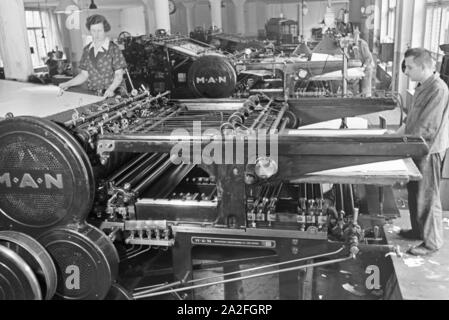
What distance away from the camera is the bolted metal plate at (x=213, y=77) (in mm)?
4906

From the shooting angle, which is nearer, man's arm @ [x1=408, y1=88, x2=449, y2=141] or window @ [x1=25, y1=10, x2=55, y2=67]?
man's arm @ [x1=408, y1=88, x2=449, y2=141]

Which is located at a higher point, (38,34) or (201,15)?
(201,15)

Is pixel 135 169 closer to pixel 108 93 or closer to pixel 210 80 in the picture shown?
pixel 108 93

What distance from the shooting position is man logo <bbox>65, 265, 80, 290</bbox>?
203 cm

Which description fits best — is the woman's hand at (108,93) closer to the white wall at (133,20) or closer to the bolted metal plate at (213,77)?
the bolted metal plate at (213,77)

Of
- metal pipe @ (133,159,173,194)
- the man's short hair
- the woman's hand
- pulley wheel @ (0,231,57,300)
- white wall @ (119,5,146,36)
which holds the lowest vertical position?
pulley wheel @ (0,231,57,300)

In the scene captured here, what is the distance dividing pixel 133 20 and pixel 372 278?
19961 millimetres

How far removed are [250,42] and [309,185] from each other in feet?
23.6

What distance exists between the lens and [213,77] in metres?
4.97

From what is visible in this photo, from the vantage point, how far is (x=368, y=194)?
275 cm

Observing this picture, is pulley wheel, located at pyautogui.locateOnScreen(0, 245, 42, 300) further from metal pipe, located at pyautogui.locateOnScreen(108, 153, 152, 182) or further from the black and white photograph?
metal pipe, located at pyautogui.locateOnScreen(108, 153, 152, 182)

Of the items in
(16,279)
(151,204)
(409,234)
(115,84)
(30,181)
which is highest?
(115,84)

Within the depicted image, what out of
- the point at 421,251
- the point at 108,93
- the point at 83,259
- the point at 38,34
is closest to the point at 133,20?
the point at 38,34

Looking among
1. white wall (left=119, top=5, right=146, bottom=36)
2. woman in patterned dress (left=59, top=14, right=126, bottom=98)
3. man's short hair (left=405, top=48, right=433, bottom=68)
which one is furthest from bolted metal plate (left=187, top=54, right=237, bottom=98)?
white wall (left=119, top=5, right=146, bottom=36)
